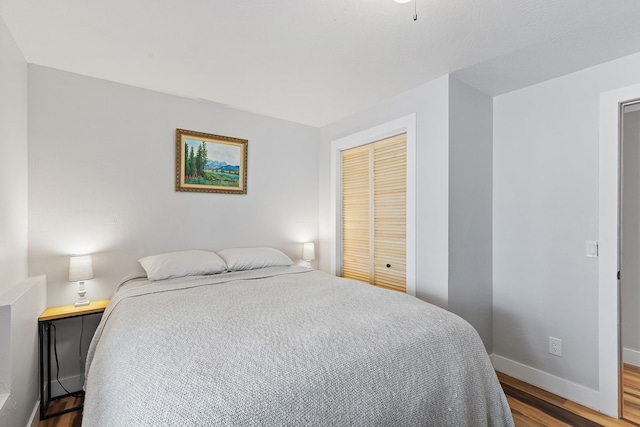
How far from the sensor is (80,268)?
2121 millimetres

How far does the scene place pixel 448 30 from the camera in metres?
1.71

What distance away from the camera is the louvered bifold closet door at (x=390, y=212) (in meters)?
2.66

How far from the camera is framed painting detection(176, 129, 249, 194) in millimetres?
2721

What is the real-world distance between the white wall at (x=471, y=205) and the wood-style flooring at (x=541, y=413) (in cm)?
44

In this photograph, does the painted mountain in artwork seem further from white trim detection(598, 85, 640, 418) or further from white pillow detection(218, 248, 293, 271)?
white trim detection(598, 85, 640, 418)

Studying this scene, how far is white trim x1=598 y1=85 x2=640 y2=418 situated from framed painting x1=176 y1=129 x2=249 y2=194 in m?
2.88

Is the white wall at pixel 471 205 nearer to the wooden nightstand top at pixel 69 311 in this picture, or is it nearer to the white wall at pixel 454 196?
the white wall at pixel 454 196

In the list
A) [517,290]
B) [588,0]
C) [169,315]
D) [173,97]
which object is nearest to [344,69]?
[588,0]

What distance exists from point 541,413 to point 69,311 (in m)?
3.25

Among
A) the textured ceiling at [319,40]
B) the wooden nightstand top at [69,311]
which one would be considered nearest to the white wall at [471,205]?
the textured ceiling at [319,40]

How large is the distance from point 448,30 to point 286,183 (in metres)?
2.13

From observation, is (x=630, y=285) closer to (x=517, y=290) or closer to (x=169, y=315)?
(x=517, y=290)

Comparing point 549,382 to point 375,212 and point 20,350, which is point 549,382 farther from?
point 20,350

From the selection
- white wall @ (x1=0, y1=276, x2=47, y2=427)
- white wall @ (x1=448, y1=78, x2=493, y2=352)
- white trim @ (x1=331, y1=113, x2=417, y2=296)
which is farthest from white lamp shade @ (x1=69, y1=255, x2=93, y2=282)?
white wall @ (x1=448, y1=78, x2=493, y2=352)
